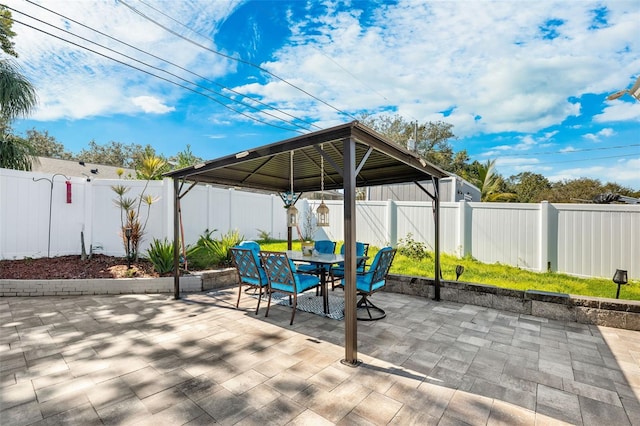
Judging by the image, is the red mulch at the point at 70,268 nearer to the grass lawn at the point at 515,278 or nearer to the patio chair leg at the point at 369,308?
the patio chair leg at the point at 369,308

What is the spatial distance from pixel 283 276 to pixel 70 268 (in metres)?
4.68

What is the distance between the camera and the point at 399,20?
23.1 feet

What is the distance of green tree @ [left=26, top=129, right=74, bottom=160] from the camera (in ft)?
73.9

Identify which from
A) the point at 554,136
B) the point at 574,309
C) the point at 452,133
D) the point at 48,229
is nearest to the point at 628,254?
the point at 574,309

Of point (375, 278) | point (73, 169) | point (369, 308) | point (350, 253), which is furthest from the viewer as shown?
point (73, 169)

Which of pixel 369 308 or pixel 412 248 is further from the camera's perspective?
pixel 412 248

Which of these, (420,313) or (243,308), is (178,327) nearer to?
(243,308)

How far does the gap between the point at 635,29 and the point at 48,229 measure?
12727mm

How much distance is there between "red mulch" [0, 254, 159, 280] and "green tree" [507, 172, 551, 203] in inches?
951

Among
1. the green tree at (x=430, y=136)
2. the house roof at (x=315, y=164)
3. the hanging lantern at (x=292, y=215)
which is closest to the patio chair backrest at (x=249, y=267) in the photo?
the hanging lantern at (x=292, y=215)

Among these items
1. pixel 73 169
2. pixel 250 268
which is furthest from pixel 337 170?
pixel 73 169

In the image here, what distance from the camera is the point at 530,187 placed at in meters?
22.7

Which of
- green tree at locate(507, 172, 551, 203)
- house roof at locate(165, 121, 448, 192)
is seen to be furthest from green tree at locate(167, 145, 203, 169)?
green tree at locate(507, 172, 551, 203)

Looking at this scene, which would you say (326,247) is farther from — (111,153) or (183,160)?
(111,153)
